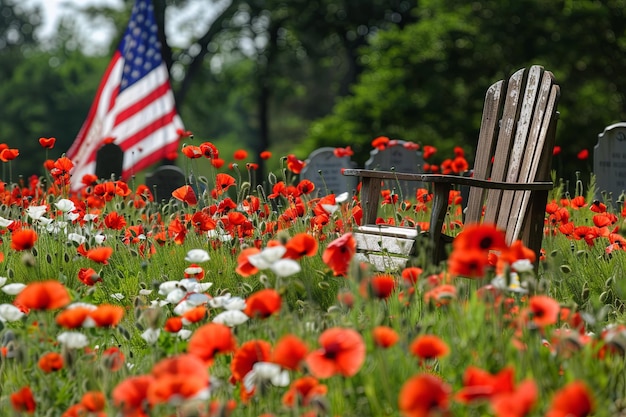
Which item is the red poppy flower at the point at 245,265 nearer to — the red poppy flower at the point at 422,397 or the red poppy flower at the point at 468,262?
the red poppy flower at the point at 468,262

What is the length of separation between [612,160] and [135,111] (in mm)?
5415

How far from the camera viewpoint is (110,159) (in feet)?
29.0

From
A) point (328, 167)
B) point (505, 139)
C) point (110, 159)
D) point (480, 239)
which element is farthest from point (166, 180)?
point (480, 239)

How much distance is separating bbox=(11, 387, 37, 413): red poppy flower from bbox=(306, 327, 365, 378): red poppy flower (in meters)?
0.72

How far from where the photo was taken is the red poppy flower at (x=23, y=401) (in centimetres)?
216

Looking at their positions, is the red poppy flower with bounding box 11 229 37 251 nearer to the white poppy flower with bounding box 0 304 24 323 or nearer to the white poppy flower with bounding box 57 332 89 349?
the white poppy flower with bounding box 0 304 24 323

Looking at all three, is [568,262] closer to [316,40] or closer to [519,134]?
[519,134]

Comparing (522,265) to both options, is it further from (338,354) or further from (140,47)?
(140,47)

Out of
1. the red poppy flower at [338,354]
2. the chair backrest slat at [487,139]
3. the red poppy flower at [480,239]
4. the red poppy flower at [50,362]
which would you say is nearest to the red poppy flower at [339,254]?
the red poppy flower at [480,239]

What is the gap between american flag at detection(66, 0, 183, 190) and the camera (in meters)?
9.96

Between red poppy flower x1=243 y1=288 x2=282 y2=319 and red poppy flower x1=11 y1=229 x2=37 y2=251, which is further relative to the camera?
red poppy flower x1=11 y1=229 x2=37 y2=251

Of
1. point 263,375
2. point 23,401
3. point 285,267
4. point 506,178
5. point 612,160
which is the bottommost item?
point 23,401

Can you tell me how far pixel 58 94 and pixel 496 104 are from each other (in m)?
32.5

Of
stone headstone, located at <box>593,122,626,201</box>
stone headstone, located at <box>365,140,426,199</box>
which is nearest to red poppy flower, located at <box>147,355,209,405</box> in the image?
stone headstone, located at <box>593,122,626,201</box>
